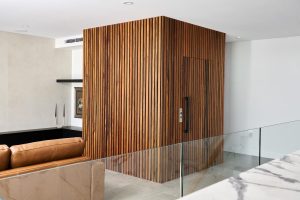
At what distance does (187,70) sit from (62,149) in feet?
9.64

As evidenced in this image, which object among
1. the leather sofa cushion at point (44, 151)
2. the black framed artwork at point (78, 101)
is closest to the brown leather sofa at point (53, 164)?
the leather sofa cushion at point (44, 151)

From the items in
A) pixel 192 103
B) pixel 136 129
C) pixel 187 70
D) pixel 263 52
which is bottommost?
pixel 136 129

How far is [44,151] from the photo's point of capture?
3.27 meters

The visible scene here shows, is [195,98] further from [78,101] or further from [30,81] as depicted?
[30,81]

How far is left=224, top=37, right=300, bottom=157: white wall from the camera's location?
6.78 meters

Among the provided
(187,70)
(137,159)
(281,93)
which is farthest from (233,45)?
(137,159)

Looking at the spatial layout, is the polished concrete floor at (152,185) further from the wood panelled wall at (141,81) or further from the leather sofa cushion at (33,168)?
the wood panelled wall at (141,81)

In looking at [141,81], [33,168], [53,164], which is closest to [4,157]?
[33,168]

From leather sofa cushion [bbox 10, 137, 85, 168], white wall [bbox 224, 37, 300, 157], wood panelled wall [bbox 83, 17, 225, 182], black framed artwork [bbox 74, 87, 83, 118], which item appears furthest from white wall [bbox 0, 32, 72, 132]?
leather sofa cushion [bbox 10, 137, 85, 168]

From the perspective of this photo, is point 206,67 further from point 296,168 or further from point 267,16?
point 296,168

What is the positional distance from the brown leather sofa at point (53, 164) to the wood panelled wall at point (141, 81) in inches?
63.0

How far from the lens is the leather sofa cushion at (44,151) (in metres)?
3.11

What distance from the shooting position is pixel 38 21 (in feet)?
19.1

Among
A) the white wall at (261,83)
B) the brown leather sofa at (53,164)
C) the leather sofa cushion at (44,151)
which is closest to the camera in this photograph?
the brown leather sofa at (53,164)
